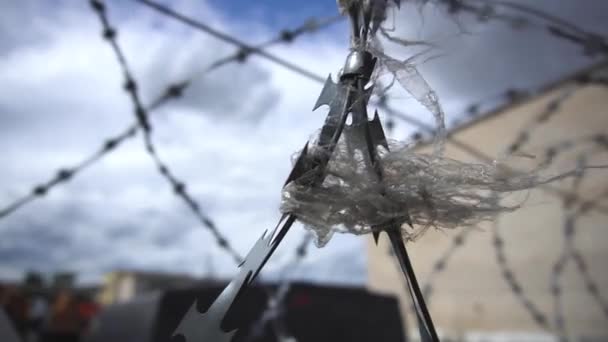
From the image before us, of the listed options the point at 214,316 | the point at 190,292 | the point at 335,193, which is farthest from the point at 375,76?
the point at 190,292

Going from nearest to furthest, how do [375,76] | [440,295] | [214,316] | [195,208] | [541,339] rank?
1. [214,316]
2. [375,76]
3. [195,208]
4. [541,339]
5. [440,295]

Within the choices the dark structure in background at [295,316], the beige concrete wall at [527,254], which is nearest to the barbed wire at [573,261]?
the beige concrete wall at [527,254]

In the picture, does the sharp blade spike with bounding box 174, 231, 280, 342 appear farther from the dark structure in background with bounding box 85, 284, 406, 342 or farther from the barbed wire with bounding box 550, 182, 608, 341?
the barbed wire with bounding box 550, 182, 608, 341

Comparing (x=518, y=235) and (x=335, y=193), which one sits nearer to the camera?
(x=335, y=193)

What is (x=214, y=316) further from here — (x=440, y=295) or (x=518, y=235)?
(x=440, y=295)

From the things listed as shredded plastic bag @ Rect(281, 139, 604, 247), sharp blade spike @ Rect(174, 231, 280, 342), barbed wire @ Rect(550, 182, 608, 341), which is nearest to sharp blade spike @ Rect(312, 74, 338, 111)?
shredded plastic bag @ Rect(281, 139, 604, 247)

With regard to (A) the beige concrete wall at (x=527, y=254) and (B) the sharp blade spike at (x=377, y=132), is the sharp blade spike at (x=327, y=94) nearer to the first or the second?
(B) the sharp blade spike at (x=377, y=132)

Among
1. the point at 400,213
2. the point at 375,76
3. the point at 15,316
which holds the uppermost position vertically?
the point at 15,316
